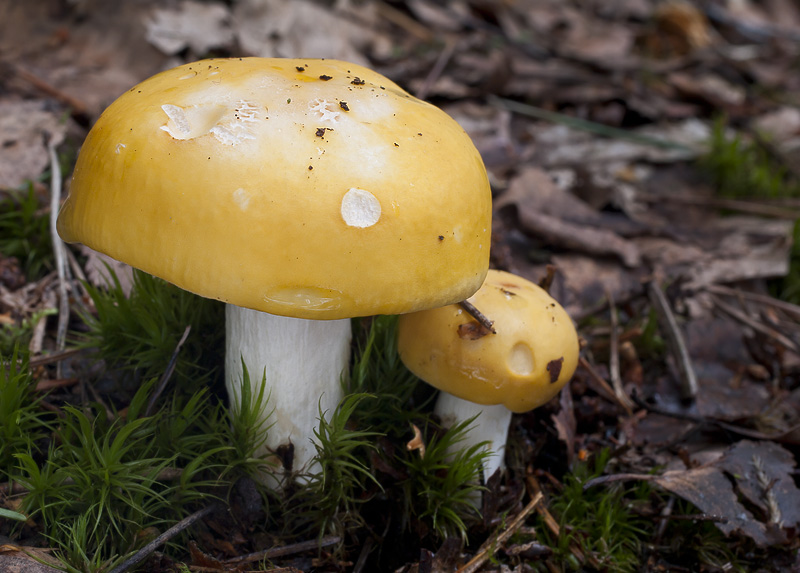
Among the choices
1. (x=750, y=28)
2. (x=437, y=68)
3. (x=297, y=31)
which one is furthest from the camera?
(x=750, y=28)

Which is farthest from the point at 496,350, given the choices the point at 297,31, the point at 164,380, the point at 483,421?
the point at 297,31

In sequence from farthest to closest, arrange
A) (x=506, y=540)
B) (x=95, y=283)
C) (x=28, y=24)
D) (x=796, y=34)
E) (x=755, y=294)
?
Result: (x=796, y=34) → (x=28, y=24) → (x=755, y=294) → (x=95, y=283) → (x=506, y=540)

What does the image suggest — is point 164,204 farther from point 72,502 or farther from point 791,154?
point 791,154

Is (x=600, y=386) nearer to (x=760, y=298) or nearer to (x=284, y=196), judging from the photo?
(x=760, y=298)

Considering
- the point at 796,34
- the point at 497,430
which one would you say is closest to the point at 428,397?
the point at 497,430

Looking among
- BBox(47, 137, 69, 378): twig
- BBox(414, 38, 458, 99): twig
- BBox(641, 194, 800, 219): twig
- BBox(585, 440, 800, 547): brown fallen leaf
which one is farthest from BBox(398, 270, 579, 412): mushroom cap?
BBox(641, 194, 800, 219): twig

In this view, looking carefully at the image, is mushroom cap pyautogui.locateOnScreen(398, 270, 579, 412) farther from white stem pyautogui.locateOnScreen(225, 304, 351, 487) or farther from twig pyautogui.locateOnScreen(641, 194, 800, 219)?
twig pyautogui.locateOnScreen(641, 194, 800, 219)
